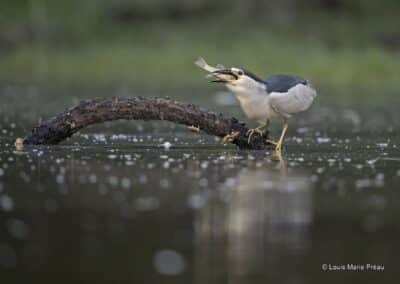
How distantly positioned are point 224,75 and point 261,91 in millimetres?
444

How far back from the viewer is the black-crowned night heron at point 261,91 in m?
11.3

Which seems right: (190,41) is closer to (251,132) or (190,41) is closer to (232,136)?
(251,132)

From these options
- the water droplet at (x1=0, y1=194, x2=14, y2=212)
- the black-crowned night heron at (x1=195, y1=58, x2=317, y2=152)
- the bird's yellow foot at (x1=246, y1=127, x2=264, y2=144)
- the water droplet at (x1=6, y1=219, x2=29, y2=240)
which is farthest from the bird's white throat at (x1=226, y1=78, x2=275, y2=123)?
the water droplet at (x1=6, y1=219, x2=29, y2=240)

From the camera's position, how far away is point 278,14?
2864 cm

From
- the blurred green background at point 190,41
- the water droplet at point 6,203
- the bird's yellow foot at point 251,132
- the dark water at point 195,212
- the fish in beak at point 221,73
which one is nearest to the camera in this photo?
the dark water at point 195,212

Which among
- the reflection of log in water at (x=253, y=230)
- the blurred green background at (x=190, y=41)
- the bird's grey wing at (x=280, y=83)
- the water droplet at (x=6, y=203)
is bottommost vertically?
the reflection of log in water at (x=253, y=230)

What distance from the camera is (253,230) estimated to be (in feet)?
24.9

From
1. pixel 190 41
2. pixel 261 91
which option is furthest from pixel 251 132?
pixel 190 41

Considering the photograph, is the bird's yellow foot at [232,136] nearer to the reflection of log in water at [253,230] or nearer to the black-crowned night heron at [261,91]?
the black-crowned night heron at [261,91]

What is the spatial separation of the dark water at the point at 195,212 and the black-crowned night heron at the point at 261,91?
1.56 ft

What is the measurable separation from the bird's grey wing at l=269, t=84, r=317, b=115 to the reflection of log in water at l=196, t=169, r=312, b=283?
6.81 feet

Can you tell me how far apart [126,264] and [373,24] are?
22.1 metres

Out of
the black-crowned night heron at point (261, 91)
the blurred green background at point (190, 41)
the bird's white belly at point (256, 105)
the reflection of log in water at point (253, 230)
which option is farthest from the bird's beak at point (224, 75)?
the blurred green background at point (190, 41)

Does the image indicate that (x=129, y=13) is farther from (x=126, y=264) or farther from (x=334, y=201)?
(x=126, y=264)
